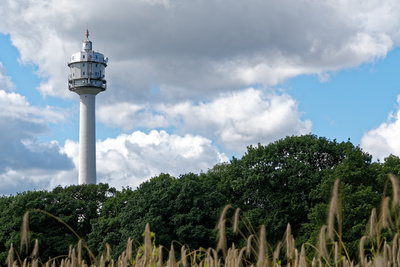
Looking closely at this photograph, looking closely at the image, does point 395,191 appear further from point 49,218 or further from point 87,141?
point 87,141

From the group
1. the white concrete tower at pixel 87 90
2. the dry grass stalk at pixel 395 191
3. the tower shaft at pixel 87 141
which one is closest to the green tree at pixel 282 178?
the dry grass stalk at pixel 395 191

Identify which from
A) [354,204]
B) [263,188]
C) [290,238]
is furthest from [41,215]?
[290,238]

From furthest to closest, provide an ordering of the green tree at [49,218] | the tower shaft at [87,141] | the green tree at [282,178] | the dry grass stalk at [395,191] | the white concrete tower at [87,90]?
the white concrete tower at [87,90], the tower shaft at [87,141], the green tree at [49,218], the green tree at [282,178], the dry grass stalk at [395,191]

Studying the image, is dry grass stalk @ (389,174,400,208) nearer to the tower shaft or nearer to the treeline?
the treeline

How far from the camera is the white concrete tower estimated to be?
9106cm

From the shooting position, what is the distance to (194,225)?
45.1 meters

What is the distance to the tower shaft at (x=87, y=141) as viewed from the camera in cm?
9050

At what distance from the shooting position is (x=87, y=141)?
3629 inches

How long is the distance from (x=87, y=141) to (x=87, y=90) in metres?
9.84

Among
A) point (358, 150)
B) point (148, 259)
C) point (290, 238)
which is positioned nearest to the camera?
point (148, 259)

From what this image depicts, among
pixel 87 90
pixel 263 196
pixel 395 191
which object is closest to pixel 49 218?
pixel 263 196

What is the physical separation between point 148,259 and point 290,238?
1503mm

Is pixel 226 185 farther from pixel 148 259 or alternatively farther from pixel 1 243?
pixel 148 259

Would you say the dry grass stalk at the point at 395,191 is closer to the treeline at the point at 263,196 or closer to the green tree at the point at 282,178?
the treeline at the point at 263,196
